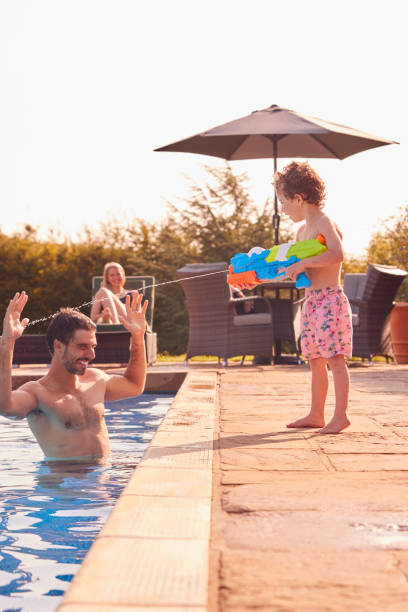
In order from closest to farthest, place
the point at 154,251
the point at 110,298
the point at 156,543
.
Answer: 1. the point at 156,543
2. the point at 110,298
3. the point at 154,251

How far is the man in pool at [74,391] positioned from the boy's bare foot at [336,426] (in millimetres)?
983

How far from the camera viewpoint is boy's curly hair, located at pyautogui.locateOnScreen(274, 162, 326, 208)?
371 cm

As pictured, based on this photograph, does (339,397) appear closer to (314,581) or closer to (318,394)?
(318,394)

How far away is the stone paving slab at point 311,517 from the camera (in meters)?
1.46

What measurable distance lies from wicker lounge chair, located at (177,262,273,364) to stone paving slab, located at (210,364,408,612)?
4427 millimetres

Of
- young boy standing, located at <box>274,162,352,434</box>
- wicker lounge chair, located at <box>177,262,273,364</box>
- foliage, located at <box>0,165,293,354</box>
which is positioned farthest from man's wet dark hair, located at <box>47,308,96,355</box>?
foliage, located at <box>0,165,293,354</box>

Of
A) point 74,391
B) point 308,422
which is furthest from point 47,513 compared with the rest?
point 308,422

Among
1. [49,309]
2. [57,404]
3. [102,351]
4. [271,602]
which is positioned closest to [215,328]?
[102,351]

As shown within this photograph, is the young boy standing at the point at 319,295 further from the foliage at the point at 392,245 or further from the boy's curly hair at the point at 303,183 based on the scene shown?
the foliage at the point at 392,245

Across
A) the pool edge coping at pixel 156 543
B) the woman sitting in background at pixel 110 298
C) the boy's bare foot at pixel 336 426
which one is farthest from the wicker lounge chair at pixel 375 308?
the pool edge coping at pixel 156 543

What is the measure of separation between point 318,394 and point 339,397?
18cm

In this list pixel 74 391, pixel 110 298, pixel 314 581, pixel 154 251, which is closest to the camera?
pixel 314 581

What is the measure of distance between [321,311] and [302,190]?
1.93 ft

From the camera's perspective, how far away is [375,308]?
8578 millimetres
